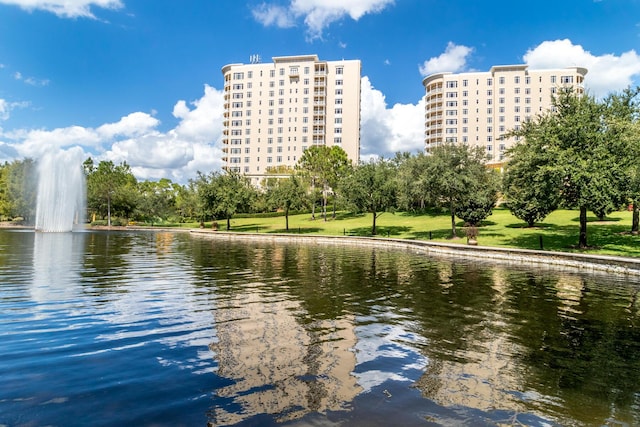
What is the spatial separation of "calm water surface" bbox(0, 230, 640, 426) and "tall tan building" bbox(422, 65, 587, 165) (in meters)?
127

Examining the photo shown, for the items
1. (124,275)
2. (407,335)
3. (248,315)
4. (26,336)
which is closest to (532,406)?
(407,335)

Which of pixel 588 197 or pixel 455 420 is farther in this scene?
pixel 588 197

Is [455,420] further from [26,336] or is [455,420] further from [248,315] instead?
[26,336]

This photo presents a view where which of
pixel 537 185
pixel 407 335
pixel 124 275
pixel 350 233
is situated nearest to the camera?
pixel 407 335

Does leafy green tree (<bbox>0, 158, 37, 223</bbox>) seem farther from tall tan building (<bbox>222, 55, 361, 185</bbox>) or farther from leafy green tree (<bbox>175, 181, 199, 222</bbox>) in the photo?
tall tan building (<bbox>222, 55, 361, 185</bbox>)

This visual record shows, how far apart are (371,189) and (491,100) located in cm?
10806

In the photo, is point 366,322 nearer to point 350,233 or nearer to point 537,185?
point 537,185

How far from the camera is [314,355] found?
26.0 feet

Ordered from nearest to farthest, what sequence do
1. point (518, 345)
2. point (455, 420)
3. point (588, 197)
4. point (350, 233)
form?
point (455, 420) < point (518, 345) < point (588, 197) < point (350, 233)

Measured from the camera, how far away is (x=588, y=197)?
89.1 feet

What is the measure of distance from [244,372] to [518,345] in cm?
599

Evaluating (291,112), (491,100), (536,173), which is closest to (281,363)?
(536,173)

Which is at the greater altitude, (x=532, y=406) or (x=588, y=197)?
(x=588, y=197)

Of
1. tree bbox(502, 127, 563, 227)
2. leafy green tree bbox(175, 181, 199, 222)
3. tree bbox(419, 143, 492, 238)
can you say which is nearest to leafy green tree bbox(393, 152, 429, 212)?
tree bbox(419, 143, 492, 238)
